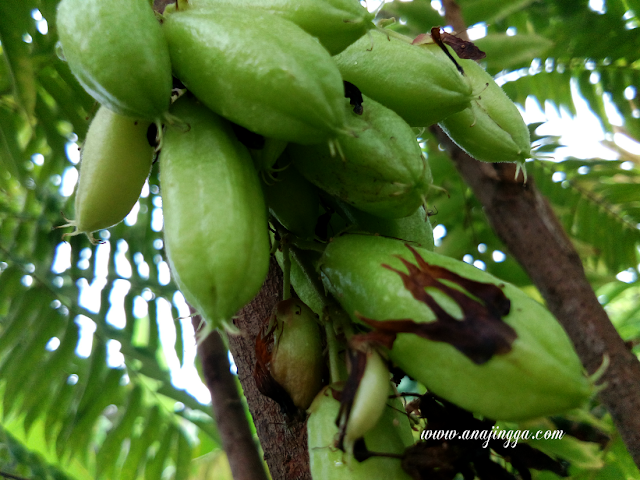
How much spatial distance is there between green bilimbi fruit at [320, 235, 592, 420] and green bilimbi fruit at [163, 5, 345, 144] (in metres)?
0.24

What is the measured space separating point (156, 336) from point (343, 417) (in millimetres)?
1727

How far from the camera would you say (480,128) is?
1.07m

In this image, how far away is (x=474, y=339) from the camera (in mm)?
730

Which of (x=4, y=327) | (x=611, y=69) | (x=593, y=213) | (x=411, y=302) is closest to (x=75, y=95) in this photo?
(x=4, y=327)

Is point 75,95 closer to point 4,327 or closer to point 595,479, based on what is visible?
point 4,327

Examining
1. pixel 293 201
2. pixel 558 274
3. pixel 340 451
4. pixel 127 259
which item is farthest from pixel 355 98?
pixel 127 259

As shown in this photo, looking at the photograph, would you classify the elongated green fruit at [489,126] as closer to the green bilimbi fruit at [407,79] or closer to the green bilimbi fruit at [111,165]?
the green bilimbi fruit at [407,79]

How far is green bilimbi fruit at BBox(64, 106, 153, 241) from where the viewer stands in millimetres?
927

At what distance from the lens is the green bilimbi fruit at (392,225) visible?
103 centimetres

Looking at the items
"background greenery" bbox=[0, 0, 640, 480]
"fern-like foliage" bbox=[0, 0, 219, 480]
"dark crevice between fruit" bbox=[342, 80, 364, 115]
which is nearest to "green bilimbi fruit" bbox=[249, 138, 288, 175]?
"dark crevice between fruit" bbox=[342, 80, 364, 115]

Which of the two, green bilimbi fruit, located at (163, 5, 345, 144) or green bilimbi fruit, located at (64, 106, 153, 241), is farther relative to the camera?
green bilimbi fruit, located at (64, 106, 153, 241)

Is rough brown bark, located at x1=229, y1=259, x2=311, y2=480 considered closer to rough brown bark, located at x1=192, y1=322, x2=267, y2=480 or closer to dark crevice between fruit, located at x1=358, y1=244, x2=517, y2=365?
dark crevice between fruit, located at x1=358, y1=244, x2=517, y2=365

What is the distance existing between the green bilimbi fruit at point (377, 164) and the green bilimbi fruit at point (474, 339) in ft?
0.37

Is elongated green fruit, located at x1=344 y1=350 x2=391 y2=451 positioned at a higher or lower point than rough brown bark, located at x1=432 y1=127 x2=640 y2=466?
higher
